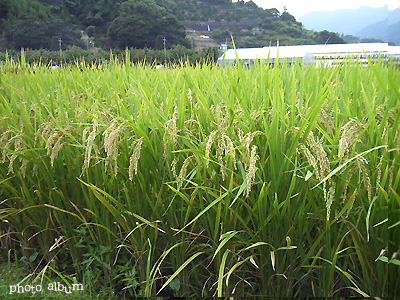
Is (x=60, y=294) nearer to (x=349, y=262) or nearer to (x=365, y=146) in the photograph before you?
(x=349, y=262)

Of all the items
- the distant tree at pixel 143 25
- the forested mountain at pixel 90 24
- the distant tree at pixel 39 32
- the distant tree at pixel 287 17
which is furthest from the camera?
the distant tree at pixel 287 17

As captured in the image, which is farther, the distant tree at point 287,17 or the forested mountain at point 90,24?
the distant tree at point 287,17

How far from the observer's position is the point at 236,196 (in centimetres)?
115

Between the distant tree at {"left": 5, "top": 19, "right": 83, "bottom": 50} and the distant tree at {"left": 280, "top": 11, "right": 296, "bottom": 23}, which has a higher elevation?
the distant tree at {"left": 280, "top": 11, "right": 296, "bottom": 23}

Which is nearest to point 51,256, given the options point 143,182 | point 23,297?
point 23,297

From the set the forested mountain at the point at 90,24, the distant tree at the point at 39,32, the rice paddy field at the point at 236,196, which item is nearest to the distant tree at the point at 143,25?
the forested mountain at the point at 90,24

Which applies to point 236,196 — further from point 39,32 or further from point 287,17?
point 287,17

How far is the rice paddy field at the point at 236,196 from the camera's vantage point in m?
1.29

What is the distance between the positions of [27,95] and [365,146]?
7.49 feet

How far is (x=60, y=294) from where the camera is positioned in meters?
1.70

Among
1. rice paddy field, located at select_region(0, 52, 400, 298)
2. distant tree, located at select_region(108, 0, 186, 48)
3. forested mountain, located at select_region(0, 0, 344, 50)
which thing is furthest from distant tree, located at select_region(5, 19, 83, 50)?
rice paddy field, located at select_region(0, 52, 400, 298)

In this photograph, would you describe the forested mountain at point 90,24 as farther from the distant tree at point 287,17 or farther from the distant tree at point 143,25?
the distant tree at point 287,17

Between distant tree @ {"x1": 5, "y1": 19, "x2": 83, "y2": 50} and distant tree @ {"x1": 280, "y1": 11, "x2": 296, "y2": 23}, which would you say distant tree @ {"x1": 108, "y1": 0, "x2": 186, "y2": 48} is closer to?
distant tree @ {"x1": 5, "y1": 19, "x2": 83, "y2": 50}

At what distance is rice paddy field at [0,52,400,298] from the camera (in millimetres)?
1285
